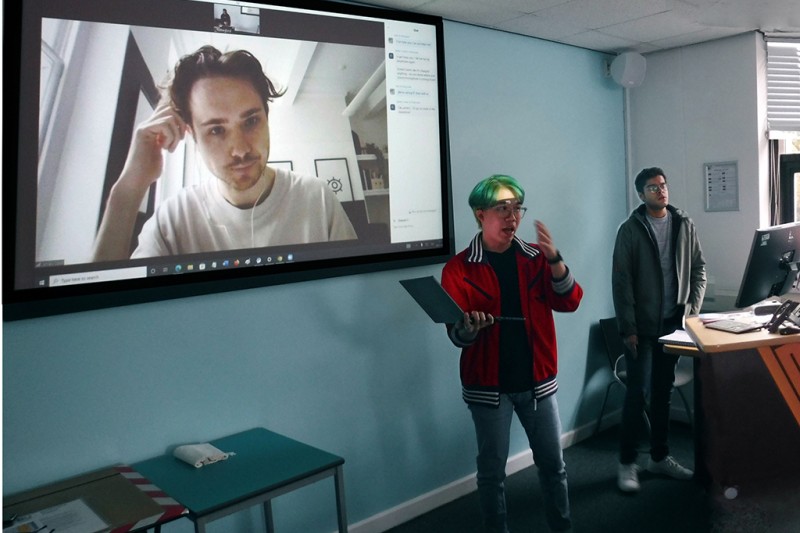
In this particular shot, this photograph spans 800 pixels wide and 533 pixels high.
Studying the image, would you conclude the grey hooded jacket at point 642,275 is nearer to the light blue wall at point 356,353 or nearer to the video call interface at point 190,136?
the light blue wall at point 356,353

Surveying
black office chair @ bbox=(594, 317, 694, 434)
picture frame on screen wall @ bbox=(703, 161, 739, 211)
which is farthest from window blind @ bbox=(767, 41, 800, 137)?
black office chair @ bbox=(594, 317, 694, 434)

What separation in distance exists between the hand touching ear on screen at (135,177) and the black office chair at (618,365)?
2.68 metres

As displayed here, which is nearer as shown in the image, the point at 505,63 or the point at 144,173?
the point at 144,173

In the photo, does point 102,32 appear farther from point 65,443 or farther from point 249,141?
point 65,443

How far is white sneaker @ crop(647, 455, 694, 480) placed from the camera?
3387mm

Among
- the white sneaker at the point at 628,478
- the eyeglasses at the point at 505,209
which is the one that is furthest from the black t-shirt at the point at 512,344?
the white sneaker at the point at 628,478

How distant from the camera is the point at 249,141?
2.49 meters

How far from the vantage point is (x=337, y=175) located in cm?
277

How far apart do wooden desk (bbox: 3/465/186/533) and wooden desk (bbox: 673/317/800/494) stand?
2.00 metres

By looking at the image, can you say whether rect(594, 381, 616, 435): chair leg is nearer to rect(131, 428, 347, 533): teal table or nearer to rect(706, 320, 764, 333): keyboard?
rect(706, 320, 764, 333): keyboard

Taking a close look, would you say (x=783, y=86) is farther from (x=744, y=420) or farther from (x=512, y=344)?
(x=512, y=344)

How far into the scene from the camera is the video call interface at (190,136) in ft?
6.63

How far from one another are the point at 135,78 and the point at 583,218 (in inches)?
109

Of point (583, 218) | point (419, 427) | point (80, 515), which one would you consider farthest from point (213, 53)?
point (583, 218)
